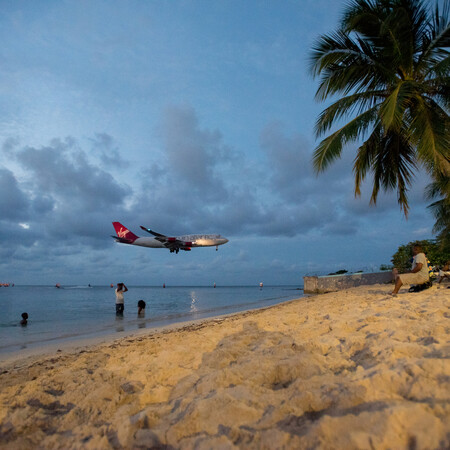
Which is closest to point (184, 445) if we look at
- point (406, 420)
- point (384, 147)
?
point (406, 420)

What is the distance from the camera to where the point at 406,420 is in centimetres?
152

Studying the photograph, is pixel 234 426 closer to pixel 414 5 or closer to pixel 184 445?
pixel 184 445

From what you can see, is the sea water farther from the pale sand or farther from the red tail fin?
the red tail fin

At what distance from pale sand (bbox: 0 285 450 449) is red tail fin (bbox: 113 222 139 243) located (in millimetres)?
41765

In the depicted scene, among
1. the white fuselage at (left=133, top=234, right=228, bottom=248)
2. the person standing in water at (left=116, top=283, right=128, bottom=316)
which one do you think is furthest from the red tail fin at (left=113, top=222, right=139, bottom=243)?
the person standing in water at (left=116, top=283, right=128, bottom=316)

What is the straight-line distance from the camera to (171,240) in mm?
36594

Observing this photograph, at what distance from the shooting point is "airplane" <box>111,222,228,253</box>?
37062mm

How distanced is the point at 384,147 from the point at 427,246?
21215 mm

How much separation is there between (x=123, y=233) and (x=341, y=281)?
32522 mm

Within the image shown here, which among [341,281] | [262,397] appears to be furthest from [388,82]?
[341,281]

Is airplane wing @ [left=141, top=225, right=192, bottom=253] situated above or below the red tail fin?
below

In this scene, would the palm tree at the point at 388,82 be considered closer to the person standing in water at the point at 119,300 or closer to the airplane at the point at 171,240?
the person standing in water at the point at 119,300

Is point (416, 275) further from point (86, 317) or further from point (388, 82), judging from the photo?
point (86, 317)

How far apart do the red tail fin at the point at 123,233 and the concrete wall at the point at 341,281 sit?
90.3 feet
